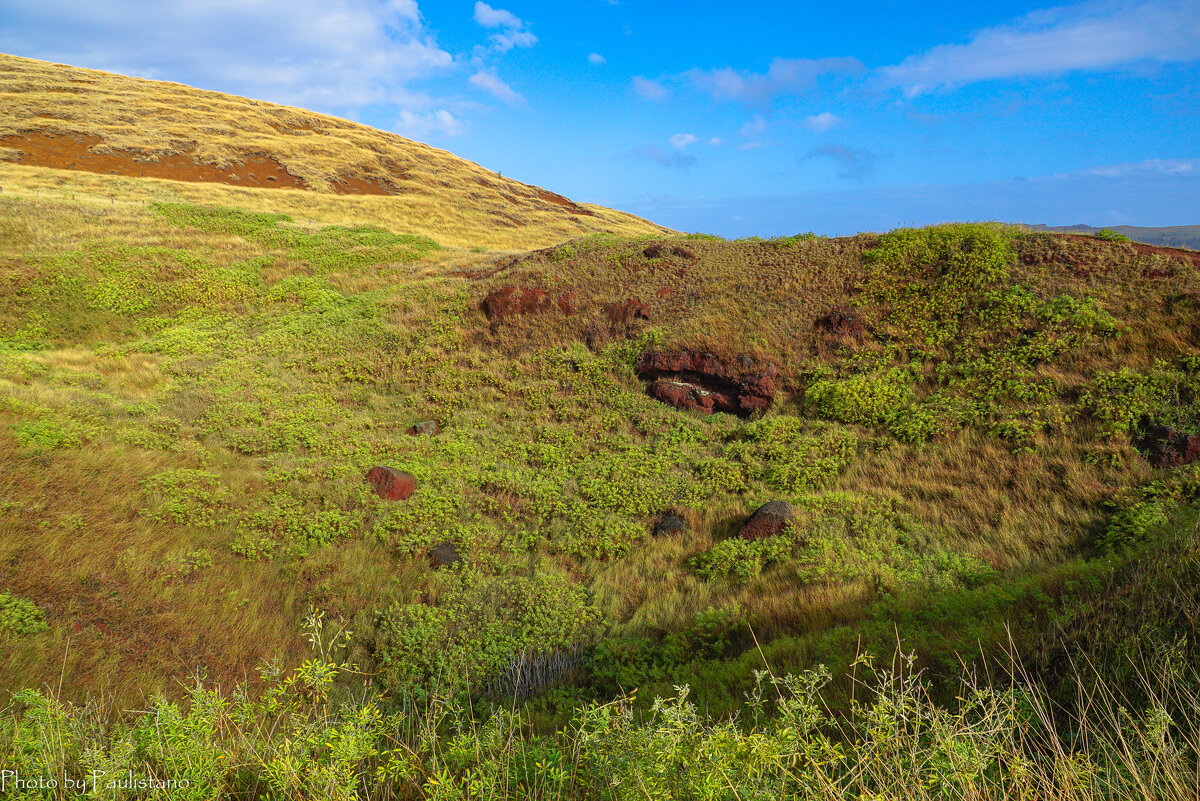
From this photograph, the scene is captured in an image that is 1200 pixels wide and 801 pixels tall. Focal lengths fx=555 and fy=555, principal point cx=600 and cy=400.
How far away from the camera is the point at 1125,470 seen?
7.76 meters

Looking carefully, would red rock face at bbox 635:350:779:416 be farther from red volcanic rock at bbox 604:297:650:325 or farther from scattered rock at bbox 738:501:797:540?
scattered rock at bbox 738:501:797:540

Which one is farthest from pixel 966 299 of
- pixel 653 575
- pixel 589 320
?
pixel 653 575

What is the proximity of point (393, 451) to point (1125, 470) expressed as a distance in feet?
38.7

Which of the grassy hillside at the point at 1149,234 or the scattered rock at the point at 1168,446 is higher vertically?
the grassy hillside at the point at 1149,234

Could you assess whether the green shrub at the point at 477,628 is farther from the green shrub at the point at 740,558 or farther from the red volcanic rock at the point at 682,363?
the red volcanic rock at the point at 682,363

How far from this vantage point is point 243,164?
3984 cm

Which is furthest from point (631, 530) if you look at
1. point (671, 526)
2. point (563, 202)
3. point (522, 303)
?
point (563, 202)

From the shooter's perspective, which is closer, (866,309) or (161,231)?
(866,309)

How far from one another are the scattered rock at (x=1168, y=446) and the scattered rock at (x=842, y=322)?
549cm

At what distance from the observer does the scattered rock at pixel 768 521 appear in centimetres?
767

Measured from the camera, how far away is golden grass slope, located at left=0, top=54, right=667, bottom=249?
3303cm

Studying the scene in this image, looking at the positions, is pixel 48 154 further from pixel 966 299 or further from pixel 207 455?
pixel 966 299

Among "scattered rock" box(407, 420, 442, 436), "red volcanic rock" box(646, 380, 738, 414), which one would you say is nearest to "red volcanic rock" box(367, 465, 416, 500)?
"scattered rock" box(407, 420, 442, 436)

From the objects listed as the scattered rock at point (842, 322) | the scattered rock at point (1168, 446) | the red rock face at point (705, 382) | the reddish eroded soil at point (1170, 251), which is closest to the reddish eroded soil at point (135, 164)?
the red rock face at point (705, 382)
